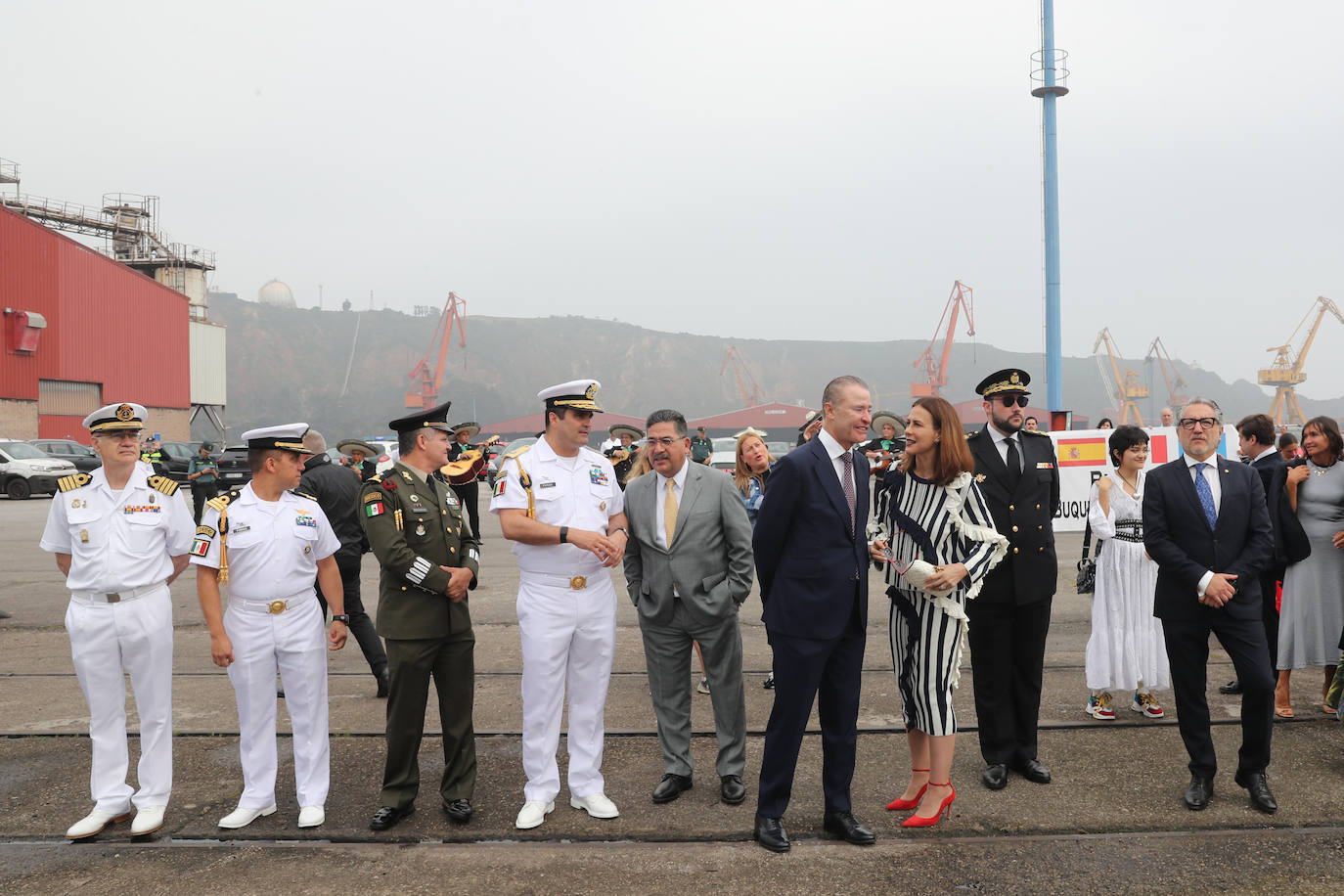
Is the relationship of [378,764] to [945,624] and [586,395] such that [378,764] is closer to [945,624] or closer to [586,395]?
[586,395]

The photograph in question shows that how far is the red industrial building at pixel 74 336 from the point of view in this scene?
34781 mm

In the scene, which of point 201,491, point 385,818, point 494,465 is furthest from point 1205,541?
point 494,465

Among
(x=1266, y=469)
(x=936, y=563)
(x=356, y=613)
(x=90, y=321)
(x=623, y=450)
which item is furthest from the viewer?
(x=90, y=321)

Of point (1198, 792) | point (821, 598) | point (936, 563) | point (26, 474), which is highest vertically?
point (936, 563)

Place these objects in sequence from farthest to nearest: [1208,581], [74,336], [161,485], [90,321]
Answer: [90,321]
[74,336]
[161,485]
[1208,581]

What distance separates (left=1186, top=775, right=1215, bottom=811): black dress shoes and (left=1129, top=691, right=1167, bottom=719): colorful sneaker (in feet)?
4.15

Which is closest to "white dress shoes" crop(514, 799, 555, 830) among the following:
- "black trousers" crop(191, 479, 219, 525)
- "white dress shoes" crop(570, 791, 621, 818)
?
"white dress shoes" crop(570, 791, 621, 818)

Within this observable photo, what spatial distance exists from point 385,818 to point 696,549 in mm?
1889

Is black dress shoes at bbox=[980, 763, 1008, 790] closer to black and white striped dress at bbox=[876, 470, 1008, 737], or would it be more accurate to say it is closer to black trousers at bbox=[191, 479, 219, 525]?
black and white striped dress at bbox=[876, 470, 1008, 737]

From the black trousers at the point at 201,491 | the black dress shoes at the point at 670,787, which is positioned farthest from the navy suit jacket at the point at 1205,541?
the black trousers at the point at 201,491

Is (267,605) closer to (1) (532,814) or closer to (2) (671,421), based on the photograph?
(1) (532,814)

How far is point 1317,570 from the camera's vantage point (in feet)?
19.2

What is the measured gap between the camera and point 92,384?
129ft

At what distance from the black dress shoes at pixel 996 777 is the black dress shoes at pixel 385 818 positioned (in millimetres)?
2841
